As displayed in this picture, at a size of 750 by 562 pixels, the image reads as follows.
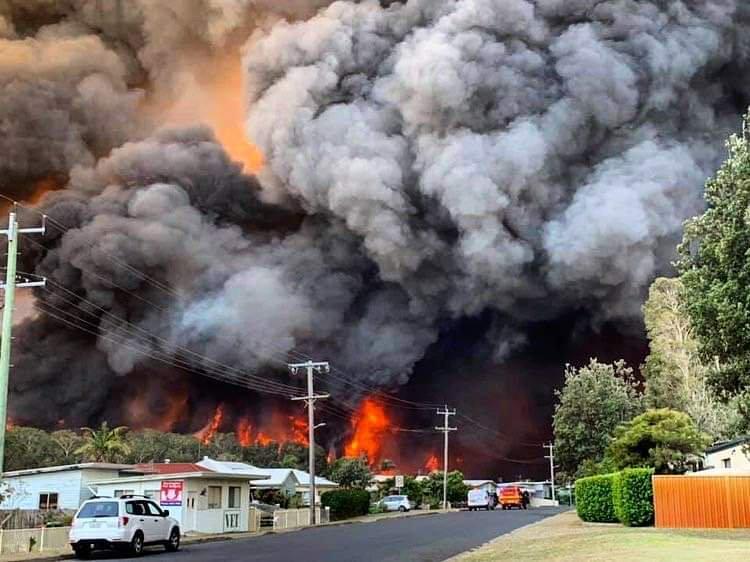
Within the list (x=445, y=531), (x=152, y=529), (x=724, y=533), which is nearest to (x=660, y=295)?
(x=445, y=531)

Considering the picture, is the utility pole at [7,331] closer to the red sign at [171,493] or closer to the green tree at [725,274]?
the red sign at [171,493]

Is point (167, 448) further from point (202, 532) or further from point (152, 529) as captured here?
point (152, 529)

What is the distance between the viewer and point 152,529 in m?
23.5

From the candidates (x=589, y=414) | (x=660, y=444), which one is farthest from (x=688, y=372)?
(x=660, y=444)

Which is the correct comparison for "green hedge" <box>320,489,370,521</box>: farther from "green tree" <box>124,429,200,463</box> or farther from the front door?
"green tree" <box>124,429,200,463</box>

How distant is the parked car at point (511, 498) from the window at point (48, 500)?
40.1 m

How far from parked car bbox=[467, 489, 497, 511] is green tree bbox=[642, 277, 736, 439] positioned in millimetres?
23776

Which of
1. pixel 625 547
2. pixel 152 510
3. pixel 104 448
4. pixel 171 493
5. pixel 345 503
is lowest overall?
pixel 345 503

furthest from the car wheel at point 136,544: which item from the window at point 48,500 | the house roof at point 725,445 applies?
the house roof at point 725,445

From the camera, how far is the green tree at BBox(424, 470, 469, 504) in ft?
260

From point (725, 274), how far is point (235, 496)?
26626mm

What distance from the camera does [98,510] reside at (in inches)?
871

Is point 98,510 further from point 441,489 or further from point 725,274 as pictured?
point 441,489

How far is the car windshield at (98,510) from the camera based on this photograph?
2203 centimetres
